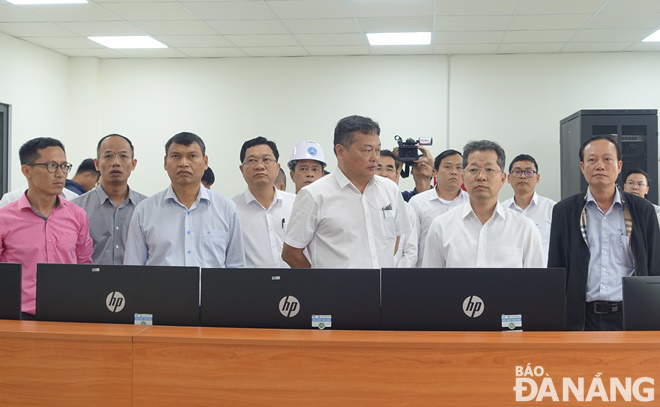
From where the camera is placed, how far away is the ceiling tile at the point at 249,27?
5980mm

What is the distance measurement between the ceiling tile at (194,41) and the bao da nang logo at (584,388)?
5.82 metres

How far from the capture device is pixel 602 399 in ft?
4.77

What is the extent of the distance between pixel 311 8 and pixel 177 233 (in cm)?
353

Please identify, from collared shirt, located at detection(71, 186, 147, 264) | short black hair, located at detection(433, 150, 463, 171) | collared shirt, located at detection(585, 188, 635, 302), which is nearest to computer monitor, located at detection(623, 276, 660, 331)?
collared shirt, located at detection(585, 188, 635, 302)

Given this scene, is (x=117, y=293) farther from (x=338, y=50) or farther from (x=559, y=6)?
(x=338, y=50)

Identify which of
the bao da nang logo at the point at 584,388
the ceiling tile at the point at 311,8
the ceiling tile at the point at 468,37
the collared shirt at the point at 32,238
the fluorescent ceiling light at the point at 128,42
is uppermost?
the fluorescent ceiling light at the point at 128,42

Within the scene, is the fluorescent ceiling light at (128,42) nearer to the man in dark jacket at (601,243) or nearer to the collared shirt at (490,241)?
the collared shirt at (490,241)

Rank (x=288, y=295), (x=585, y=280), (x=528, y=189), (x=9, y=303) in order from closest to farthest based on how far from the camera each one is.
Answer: (x=288, y=295)
(x=9, y=303)
(x=585, y=280)
(x=528, y=189)

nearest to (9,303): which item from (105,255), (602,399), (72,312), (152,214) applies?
(72,312)

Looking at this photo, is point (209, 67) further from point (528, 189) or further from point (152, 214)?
point (152, 214)

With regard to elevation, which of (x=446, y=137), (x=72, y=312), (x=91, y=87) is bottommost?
(x=72, y=312)

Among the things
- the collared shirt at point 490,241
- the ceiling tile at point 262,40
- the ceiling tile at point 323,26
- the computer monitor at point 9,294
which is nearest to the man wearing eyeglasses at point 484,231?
the collared shirt at point 490,241

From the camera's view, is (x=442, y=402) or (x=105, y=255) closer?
(x=442, y=402)

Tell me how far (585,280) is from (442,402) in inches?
52.9
